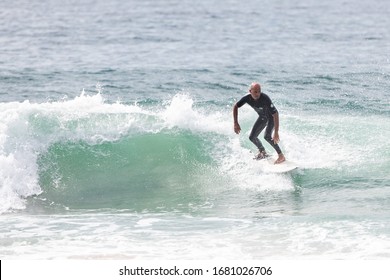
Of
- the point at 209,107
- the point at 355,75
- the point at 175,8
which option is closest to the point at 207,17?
the point at 175,8

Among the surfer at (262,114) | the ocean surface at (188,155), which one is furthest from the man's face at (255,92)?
the ocean surface at (188,155)

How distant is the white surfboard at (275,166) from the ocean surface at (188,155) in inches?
5.1

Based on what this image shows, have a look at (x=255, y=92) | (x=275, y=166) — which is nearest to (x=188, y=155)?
(x=275, y=166)

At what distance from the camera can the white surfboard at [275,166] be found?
50.0 ft

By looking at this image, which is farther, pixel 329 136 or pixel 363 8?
pixel 363 8

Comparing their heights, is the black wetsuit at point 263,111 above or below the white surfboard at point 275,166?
above

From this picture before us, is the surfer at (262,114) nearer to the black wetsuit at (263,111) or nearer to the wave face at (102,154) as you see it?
the black wetsuit at (263,111)

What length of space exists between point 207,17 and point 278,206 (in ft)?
101

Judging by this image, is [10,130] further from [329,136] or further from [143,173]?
[329,136]

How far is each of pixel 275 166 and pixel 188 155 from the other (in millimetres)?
2483

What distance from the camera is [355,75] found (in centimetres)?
2569

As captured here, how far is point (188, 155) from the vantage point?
672 inches

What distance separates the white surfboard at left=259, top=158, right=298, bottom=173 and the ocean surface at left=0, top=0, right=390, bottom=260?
130 millimetres

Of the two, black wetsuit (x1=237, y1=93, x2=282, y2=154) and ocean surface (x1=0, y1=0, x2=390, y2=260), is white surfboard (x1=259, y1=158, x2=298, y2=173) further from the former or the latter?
black wetsuit (x1=237, y1=93, x2=282, y2=154)
